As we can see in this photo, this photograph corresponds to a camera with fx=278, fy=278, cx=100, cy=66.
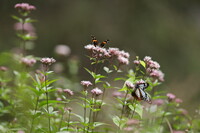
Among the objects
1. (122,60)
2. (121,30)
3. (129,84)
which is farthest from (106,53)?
(121,30)

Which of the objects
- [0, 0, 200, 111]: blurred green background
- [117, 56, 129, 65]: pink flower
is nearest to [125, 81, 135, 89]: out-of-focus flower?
[117, 56, 129, 65]: pink flower

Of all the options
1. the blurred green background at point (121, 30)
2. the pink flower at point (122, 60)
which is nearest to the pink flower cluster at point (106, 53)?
the pink flower at point (122, 60)

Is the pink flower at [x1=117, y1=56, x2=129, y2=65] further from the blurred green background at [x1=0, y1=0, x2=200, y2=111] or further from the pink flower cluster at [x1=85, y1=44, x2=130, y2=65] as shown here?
the blurred green background at [x1=0, y1=0, x2=200, y2=111]

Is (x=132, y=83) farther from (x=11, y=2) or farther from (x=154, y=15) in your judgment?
(x=154, y=15)

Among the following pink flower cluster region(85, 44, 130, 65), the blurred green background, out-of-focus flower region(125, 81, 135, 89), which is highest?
the blurred green background

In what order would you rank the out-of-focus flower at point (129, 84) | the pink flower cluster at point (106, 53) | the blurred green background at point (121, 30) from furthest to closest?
the blurred green background at point (121, 30)
the pink flower cluster at point (106, 53)
the out-of-focus flower at point (129, 84)

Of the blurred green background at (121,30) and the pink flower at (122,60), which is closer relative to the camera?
the pink flower at (122,60)

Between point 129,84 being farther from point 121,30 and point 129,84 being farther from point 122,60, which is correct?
point 121,30

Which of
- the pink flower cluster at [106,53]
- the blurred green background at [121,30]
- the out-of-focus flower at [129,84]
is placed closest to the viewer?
the out-of-focus flower at [129,84]

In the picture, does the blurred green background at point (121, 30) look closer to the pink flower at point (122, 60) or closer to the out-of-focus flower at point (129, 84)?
the pink flower at point (122, 60)
